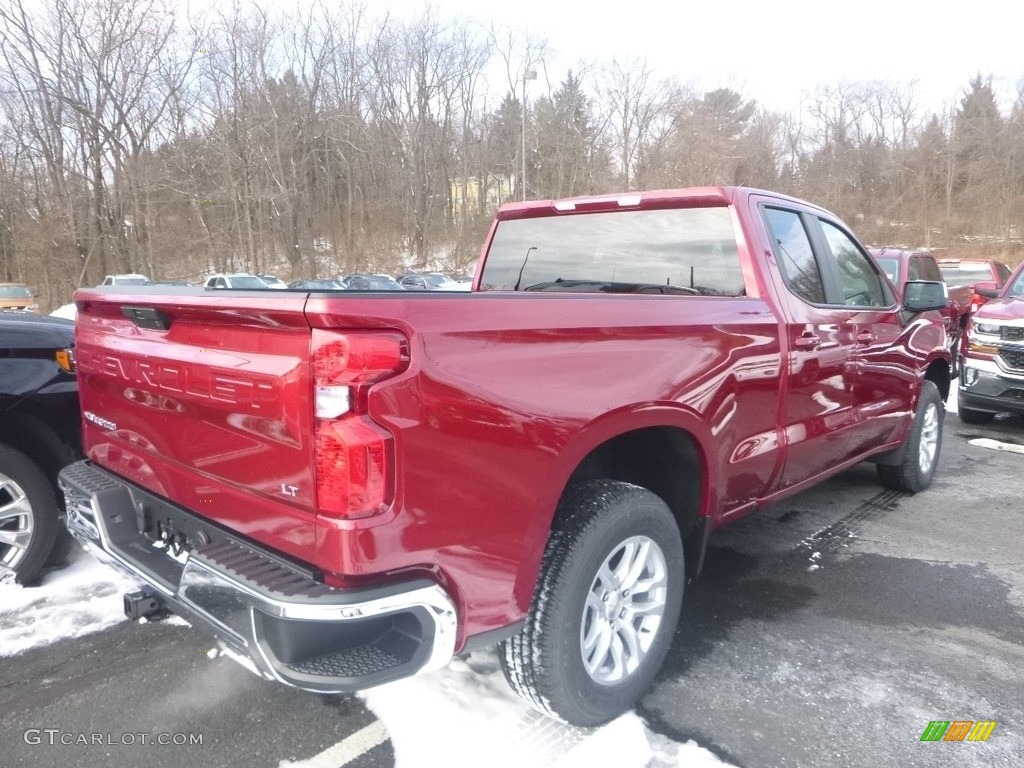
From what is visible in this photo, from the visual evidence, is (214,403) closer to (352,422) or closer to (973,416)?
(352,422)

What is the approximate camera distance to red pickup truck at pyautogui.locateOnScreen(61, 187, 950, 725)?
1802mm

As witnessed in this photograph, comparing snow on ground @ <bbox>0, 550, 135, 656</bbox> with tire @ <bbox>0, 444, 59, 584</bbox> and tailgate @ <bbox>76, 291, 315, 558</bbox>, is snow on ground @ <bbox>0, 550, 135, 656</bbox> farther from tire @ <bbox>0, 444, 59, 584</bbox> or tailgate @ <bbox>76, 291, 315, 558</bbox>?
tailgate @ <bbox>76, 291, 315, 558</bbox>

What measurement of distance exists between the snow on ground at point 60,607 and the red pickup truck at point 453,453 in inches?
36.5

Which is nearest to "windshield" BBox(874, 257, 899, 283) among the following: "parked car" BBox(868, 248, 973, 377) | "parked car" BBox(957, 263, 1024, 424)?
"parked car" BBox(868, 248, 973, 377)

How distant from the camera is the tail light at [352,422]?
5.77 ft

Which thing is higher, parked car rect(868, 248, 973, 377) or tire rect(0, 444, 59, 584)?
parked car rect(868, 248, 973, 377)

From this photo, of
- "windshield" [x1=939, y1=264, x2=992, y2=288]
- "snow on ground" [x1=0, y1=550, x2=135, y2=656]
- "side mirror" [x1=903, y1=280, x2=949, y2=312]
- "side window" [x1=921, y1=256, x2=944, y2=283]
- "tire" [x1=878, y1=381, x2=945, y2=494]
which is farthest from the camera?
"windshield" [x1=939, y1=264, x2=992, y2=288]

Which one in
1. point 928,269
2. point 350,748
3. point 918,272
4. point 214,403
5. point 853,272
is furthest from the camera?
point 928,269

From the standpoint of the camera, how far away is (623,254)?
359cm

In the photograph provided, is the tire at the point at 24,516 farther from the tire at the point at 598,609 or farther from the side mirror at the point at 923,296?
the side mirror at the point at 923,296

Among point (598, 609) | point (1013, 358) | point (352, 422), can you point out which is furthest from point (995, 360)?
point (352, 422)

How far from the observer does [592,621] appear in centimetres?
247

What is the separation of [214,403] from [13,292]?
3153 centimetres

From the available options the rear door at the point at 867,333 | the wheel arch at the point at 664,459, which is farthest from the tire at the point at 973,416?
the wheel arch at the point at 664,459
